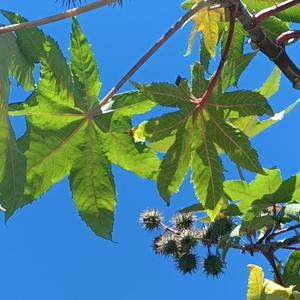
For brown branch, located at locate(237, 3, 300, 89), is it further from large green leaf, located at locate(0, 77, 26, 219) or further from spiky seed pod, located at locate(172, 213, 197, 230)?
spiky seed pod, located at locate(172, 213, 197, 230)

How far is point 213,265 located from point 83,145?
1.10 meters

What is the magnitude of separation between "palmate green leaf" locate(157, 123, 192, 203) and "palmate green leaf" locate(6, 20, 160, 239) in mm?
81

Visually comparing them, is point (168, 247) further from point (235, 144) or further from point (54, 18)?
point (54, 18)

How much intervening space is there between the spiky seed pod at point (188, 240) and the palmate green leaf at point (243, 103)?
1.06 meters

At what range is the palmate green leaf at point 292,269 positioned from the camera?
2.82 meters

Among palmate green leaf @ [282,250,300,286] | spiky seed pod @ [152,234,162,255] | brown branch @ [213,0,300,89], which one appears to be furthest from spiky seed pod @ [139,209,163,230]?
brown branch @ [213,0,300,89]

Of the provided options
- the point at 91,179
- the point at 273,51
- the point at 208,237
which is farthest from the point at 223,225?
the point at 273,51

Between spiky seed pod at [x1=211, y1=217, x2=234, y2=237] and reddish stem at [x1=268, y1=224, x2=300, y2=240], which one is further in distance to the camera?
spiky seed pod at [x1=211, y1=217, x2=234, y2=237]

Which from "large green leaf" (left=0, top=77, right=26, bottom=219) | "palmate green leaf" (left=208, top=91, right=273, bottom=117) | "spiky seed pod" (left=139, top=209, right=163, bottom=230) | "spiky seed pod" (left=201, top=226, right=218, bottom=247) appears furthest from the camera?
"spiky seed pod" (left=139, top=209, right=163, bottom=230)

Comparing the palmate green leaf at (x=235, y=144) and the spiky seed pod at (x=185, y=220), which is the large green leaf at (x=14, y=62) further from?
the spiky seed pod at (x=185, y=220)

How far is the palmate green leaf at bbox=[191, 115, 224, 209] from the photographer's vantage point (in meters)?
2.29

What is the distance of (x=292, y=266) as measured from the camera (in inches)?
112

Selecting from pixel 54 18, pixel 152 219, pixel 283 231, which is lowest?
pixel 283 231

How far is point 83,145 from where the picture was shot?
2375 millimetres
